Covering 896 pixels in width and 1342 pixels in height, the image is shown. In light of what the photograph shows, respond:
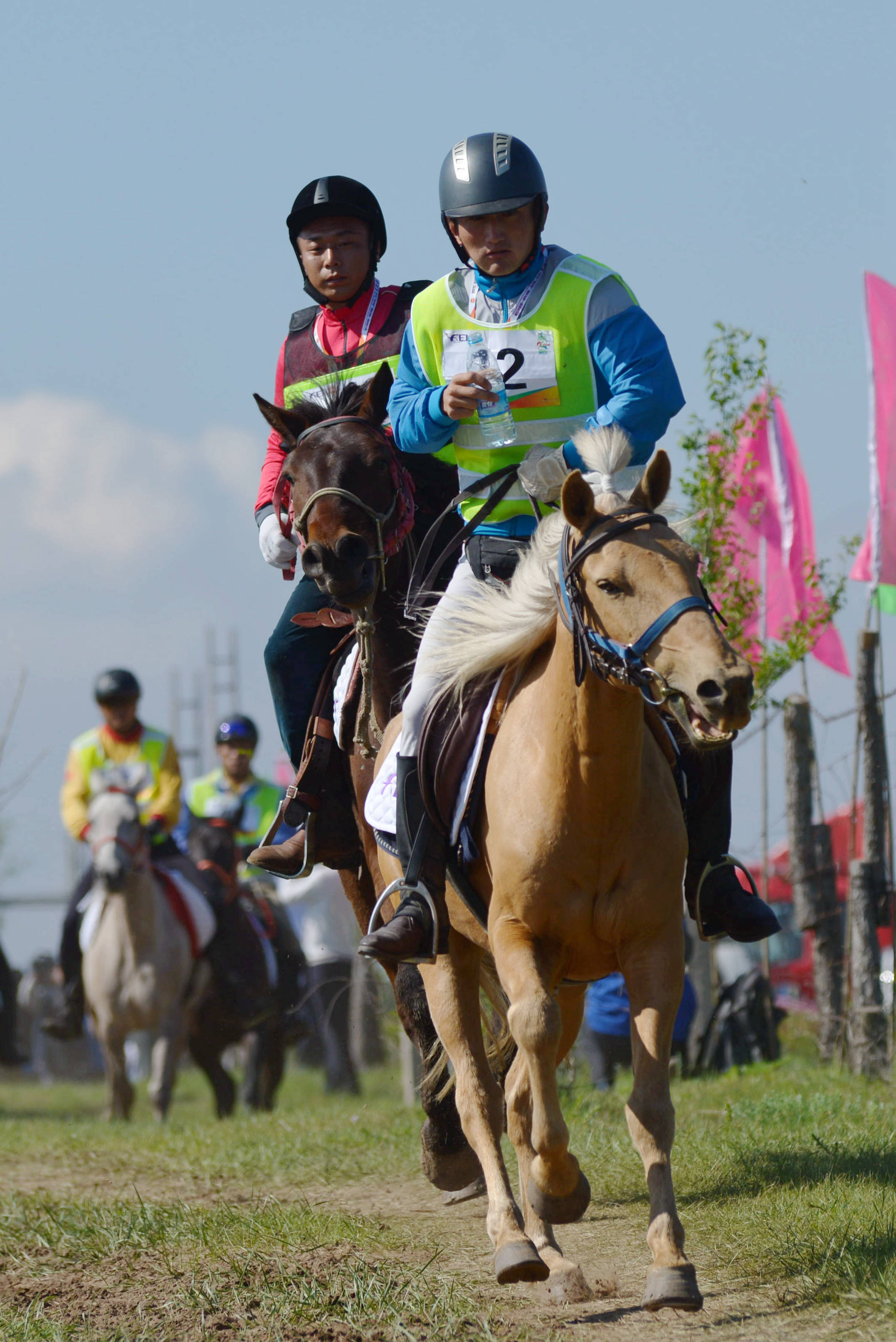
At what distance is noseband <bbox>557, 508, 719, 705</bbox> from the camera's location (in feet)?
14.2

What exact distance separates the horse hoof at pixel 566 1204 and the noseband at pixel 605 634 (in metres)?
1.53

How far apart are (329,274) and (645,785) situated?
117 inches

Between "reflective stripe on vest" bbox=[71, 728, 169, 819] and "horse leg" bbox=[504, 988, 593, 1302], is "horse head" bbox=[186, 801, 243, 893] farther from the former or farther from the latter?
"horse leg" bbox=[504, 988, 593, 1302]

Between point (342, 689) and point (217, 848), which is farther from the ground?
point (342, 689)

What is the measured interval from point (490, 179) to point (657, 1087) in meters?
3.06

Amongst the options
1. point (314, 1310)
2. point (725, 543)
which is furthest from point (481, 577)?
point (725, 543)

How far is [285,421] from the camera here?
6375mm

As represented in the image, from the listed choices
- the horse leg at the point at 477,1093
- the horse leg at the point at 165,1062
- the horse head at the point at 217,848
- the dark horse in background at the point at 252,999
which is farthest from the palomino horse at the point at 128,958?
the horse leg at the point at 477,1093

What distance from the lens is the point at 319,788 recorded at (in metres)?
6.89

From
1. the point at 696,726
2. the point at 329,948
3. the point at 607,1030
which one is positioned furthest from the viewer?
the point at 329,948

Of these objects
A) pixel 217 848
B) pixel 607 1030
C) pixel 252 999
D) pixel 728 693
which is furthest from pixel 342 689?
pixel 217 848

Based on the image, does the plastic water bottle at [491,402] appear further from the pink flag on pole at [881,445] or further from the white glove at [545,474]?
the pink flag on pole at [881,445]

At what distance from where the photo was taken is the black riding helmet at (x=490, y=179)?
5.59 m

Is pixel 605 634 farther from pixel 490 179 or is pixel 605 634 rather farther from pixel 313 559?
pixel 490 179
